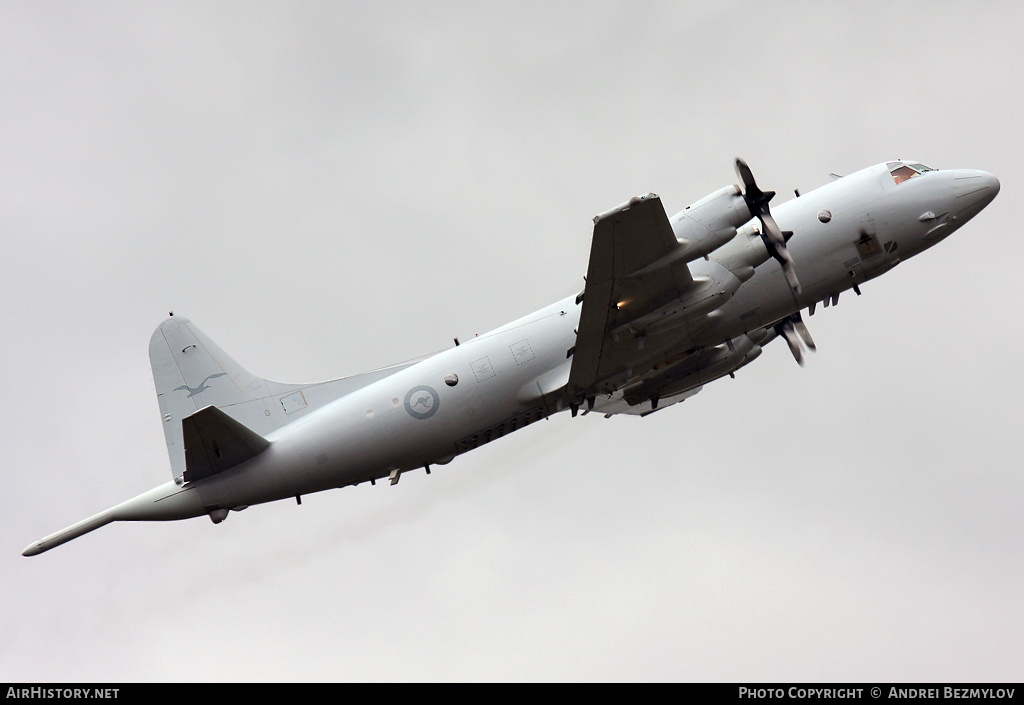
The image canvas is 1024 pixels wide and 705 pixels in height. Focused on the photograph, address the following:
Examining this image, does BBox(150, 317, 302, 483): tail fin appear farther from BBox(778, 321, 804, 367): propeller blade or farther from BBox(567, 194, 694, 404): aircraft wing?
BBox(778, 321, 804, 367): propeller blade

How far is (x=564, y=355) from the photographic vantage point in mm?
30516

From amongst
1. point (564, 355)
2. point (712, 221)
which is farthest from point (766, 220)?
point (564, 355)

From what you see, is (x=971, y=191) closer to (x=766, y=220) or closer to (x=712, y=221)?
(x=766, y=220)

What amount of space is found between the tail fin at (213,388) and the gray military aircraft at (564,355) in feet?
0.16

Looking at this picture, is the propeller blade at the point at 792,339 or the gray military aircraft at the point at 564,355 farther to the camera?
the propeller blade at the point at 792,339

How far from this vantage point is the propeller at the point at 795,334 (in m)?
31.4

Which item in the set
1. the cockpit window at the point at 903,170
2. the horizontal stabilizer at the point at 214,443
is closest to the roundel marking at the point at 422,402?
the horizontal stabilizer at the point at 214,443
